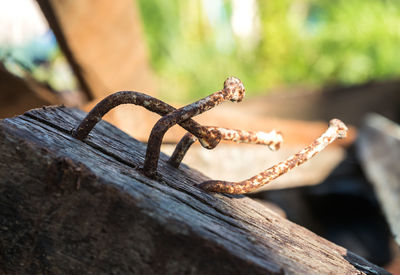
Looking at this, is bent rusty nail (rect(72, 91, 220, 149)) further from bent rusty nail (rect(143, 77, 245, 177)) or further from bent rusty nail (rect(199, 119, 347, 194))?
bent rusty nail (rect(199, 119, 347, 194))

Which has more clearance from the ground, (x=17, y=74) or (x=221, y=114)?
(x=221, y=114)

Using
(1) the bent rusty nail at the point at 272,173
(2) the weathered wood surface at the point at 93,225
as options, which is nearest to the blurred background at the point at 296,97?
(1) the bent rusty nail at the point at 272,173

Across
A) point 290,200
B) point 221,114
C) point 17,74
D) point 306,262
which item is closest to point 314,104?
point 290,200

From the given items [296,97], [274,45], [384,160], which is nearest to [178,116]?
[384,160]

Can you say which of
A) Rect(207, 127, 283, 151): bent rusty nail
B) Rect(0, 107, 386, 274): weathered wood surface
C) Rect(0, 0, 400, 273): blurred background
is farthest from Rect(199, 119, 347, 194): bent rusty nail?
Rect(0, 0, 400, 273): blurred background

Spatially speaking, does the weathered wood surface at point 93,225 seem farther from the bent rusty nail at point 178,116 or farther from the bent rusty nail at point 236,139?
the bent rusty nail at point 236,139

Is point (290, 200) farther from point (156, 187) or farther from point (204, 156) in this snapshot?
point (156, 187)
